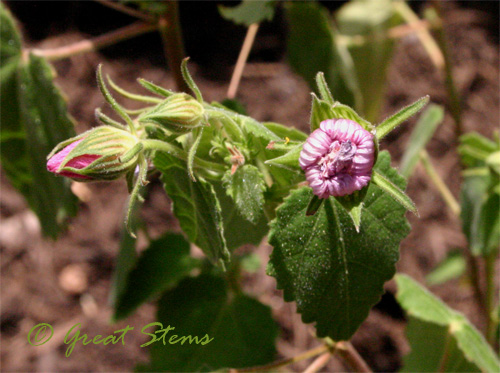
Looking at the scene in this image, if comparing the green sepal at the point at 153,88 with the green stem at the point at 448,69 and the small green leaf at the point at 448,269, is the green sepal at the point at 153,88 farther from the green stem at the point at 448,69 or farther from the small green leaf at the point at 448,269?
the small green leaf at the point at 448,269

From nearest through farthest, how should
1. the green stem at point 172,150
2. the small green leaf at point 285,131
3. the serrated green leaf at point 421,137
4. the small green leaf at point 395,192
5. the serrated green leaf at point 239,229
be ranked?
the small green leaf at point 395,192 < the green stem at point 172,150 < the small green leaf at point 285,131 < the serrated green leaf at point 239,229 < the serrated green leaf at point 421,137

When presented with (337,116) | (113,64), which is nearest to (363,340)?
(337,116)

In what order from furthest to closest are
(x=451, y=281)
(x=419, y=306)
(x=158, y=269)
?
(x=451, y=281) < (x=158, y=269) < (x=419, y=306)

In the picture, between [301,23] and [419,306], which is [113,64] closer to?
[301,23]

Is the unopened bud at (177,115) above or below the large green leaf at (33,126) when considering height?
above

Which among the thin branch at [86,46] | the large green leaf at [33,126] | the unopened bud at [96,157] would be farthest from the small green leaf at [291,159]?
the thin branch at [86,46]

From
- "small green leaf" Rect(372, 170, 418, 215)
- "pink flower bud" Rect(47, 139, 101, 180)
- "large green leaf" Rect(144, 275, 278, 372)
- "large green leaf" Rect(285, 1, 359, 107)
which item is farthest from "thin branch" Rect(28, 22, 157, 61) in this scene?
"small green leaf" Rect(372, 170, 418, 215)
